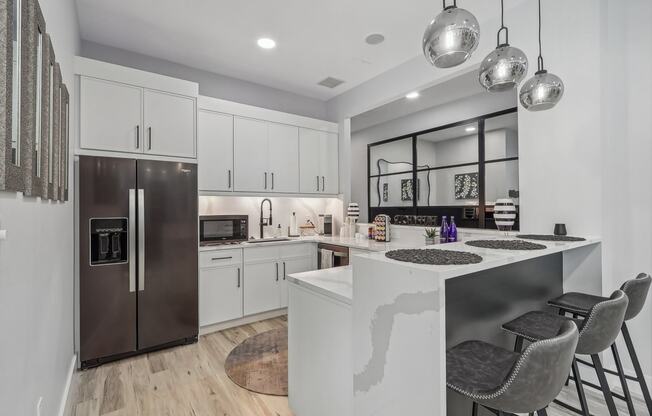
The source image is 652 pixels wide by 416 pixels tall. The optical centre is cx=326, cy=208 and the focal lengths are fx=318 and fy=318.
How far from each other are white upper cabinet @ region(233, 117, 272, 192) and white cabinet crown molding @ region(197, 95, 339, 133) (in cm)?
8

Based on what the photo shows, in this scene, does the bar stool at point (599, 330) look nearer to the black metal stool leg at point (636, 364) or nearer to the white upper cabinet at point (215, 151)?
the black metal stool leg at point (636, 364)

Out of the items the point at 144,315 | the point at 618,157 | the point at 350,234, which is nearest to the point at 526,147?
the point at 618,157

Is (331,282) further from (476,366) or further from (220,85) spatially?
(220,85)

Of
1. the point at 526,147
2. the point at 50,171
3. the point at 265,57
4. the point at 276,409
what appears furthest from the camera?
the point at 265,57

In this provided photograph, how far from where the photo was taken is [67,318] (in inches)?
87.9

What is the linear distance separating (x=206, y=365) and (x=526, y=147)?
319 centimetres

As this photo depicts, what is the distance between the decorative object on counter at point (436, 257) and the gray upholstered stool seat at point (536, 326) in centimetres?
59

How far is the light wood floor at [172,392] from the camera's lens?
2066 mm

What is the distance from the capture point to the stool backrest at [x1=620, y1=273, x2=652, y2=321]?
166cm

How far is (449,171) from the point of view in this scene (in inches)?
183

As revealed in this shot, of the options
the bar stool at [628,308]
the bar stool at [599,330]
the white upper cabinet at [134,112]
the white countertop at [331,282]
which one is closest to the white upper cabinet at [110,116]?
the white upper cabinet at [134,112]

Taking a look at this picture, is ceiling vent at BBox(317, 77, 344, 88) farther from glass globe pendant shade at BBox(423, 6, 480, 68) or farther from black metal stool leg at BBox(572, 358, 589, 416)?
black metal stool leg at BBox(572, 358, 589, 416)

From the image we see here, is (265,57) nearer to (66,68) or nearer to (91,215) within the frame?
(66,68)

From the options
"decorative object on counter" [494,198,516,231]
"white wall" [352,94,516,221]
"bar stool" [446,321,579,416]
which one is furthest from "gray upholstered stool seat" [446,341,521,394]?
"white wall" [352,94,516,221]
